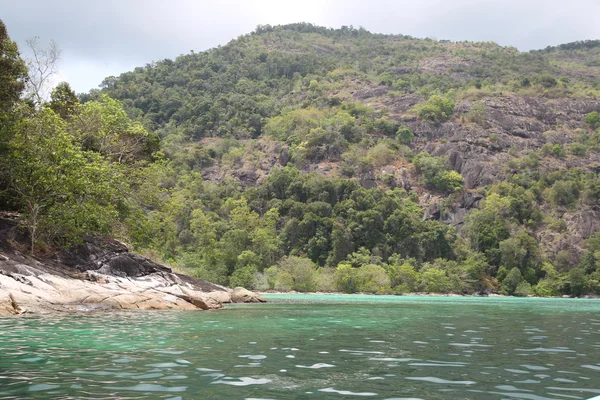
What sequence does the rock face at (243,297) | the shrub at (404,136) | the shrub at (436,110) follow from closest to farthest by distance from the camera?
the rock face at (243,297) → the shrub at (404,136) → the shrub at (436,110)

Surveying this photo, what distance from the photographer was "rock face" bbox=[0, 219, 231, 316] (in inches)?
907

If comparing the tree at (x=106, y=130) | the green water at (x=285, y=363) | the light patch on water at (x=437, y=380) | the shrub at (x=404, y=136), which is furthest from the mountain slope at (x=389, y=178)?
the light patch on water at (x=437, y=380)

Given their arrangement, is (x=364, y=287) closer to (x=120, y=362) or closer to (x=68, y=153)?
(x=68, y=153)

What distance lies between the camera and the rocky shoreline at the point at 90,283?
23.1m

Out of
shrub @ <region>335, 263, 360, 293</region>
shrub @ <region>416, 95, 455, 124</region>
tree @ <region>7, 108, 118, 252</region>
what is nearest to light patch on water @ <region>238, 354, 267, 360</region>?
tree @ <region>7, 108, 118, 252</region>

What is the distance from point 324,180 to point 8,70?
294 ft

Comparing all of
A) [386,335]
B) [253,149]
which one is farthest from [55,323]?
[253,149]

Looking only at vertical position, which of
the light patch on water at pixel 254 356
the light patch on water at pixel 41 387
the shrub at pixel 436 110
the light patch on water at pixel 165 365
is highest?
the shrub at pixel 436 110

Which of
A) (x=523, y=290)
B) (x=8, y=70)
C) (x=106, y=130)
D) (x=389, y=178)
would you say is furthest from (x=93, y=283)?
(x=389, y=178)

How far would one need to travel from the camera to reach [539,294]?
9425 centimetres

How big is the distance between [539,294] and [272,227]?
48.4 metres

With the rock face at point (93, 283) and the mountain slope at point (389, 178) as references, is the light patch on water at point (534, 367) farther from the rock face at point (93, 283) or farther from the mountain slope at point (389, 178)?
the mountain slope at point (389, 178)

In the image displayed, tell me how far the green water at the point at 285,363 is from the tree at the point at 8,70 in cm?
1748

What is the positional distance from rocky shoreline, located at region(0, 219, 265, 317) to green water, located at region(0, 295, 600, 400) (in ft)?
20.4
